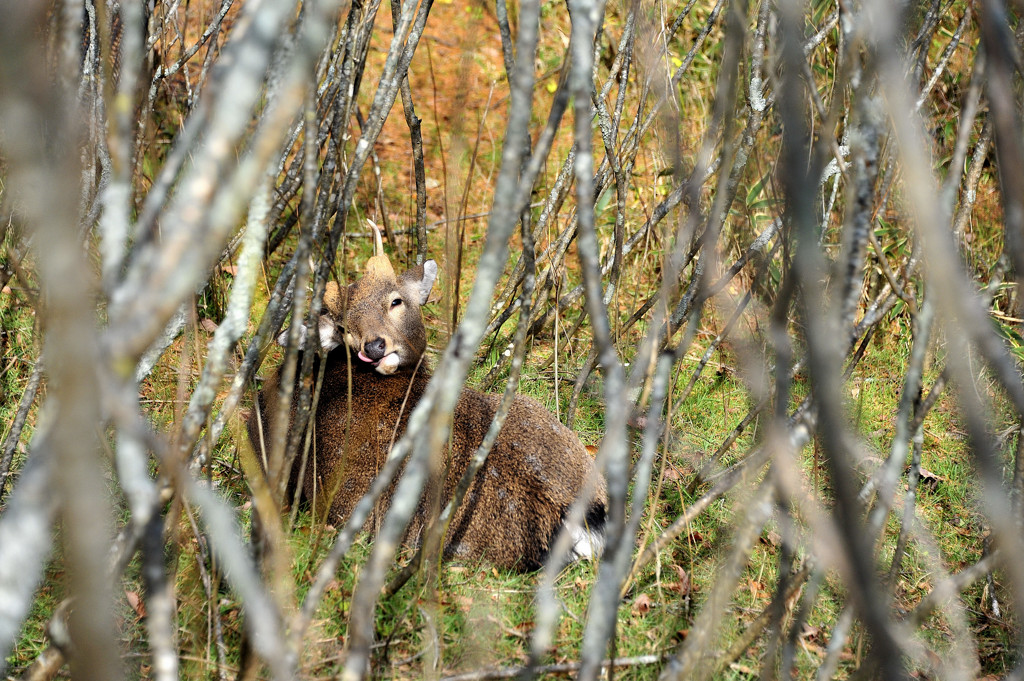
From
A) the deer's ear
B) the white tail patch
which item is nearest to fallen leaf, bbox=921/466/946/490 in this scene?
the white tail patch

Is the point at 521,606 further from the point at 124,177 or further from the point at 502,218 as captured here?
the point at 124,177

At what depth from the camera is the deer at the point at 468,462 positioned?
2969mm

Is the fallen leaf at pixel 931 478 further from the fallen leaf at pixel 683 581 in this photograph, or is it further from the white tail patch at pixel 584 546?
the white tail patch at pixel 584 546

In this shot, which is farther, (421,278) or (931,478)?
(421,278)

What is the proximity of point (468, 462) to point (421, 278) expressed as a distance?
4.42ft

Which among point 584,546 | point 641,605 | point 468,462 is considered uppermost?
point 468,462

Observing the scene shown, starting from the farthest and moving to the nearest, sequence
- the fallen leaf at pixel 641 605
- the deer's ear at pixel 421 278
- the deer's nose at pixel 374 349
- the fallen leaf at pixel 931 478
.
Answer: the deer's ear at pixel 421 278
the fallen leaf at pixel 931 478
the deer's nose at pixel 374 349
the fallen leaf at pixel 641 605

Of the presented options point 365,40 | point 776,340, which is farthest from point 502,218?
point 365,40

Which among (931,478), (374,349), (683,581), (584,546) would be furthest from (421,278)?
(931,478)

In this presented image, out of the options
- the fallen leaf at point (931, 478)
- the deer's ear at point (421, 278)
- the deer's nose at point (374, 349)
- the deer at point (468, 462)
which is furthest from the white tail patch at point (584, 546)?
the fallen leaf at point (931, 478)

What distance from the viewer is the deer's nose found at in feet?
12.3

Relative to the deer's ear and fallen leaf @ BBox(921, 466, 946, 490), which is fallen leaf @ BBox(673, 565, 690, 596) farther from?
the deer's ear

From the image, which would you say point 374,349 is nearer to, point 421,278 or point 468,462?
point 421,278

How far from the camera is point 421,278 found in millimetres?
4164
